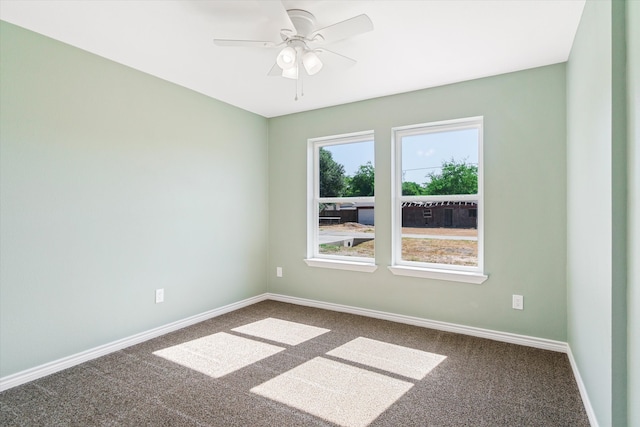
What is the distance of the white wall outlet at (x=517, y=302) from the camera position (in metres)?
2.86

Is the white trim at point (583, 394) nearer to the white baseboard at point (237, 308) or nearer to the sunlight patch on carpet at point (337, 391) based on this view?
the white baseboard at point (237, 308)

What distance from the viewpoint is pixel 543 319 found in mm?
2770

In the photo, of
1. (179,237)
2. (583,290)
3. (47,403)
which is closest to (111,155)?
(179,237)

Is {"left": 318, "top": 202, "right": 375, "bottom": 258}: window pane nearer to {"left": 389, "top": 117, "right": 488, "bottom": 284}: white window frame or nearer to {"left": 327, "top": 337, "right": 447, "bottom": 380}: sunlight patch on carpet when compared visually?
{"left": 389, "top": 117, "right": 488, "bottom": 284}: white window frame

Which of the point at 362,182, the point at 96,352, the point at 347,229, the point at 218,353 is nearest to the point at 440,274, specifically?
the point at 347,229

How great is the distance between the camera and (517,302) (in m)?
2.88

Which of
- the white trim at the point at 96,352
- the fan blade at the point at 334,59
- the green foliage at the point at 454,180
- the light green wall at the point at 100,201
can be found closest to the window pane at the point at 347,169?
the green foliage at the point at 454,180

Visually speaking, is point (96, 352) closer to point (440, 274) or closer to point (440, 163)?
point (440, 274)

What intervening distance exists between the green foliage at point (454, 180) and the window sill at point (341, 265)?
1.02 metres

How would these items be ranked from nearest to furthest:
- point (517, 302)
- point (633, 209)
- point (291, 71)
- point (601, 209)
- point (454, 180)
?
point (633, 209) < point (601, 209) < point (291, 71) < point (517, 302) < point (454, 180)

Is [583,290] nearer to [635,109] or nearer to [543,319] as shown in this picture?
[543,319]

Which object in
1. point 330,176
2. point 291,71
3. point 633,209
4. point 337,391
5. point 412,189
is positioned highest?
point 291,71

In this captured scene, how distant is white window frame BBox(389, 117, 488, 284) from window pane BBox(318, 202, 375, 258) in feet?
1.01

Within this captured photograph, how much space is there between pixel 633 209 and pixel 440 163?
2125mm
